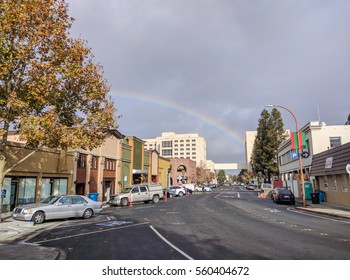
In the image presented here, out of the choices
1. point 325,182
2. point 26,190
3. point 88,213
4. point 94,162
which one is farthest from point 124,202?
point 325,182

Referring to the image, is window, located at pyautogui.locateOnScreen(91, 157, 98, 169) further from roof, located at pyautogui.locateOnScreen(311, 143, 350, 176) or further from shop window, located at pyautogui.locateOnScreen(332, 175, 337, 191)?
shop window, located at pyautogui.locateOnScreen(332, 175, 337, 191)

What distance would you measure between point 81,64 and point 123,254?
40.6 ft

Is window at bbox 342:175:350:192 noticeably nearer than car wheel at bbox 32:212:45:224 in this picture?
No

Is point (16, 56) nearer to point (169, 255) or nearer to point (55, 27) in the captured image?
point (55, 27)

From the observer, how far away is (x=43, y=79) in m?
14.4

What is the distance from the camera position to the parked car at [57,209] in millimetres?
14359

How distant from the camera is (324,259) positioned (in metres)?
7.15

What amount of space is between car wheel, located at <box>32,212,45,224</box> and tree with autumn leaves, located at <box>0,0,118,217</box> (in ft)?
10.3

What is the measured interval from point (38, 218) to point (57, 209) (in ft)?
3.67

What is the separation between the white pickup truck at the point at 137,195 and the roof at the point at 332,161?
1689 centimetres

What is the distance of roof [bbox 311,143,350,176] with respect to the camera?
2298 cm

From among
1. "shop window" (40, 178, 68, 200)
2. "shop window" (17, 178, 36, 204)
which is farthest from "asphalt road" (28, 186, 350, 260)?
"shop window" (40, 178, 68, 200)

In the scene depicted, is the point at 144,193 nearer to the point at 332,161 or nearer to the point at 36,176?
the point at 36,176

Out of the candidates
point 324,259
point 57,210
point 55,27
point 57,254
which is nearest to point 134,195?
point 57,210
